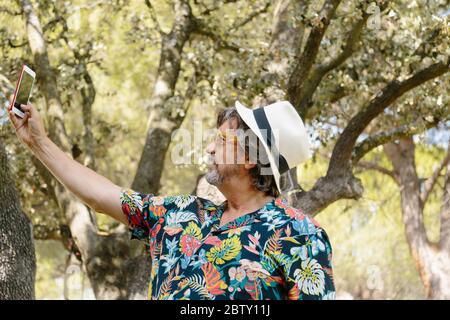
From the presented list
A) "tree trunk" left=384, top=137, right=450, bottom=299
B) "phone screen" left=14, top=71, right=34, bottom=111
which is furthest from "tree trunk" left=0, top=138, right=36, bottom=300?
"tree trunk" left=384, top=137, right=450, bottom=299

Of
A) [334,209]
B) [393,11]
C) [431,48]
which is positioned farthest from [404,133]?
[334,209]

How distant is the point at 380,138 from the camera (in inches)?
348

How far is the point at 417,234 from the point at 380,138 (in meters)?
5.96

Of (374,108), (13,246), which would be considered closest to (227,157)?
(13,246)

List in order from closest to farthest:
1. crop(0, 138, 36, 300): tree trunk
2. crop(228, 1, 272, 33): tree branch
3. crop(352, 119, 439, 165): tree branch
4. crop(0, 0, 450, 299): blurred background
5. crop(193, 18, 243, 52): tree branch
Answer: crop(0, 138, 36, 300): tree trunk < crop(0, 0, 450, 299): blurred background < crop(352, 119, 439, 165): tree branch < crop(193, 18, 243, 52): tree branch < crop(228, 1, 272, 33): tree branch

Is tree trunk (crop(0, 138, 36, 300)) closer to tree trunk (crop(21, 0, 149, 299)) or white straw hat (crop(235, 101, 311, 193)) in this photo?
white straw hat (crop(235, 101, 311, 193))

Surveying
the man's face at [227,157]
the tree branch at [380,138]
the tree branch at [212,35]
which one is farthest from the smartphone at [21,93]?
the tree branch at [212,35]

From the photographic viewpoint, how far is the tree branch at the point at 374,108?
7664 millimetres

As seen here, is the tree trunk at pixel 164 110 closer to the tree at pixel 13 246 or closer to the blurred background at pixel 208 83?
the blurred background at pixel 208 83

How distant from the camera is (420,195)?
49.3ft

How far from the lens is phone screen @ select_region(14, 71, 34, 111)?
9.11 feet

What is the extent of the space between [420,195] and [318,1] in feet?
26.4

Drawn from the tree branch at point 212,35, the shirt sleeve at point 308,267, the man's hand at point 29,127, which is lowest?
the shirt sleeve at point 308,267
